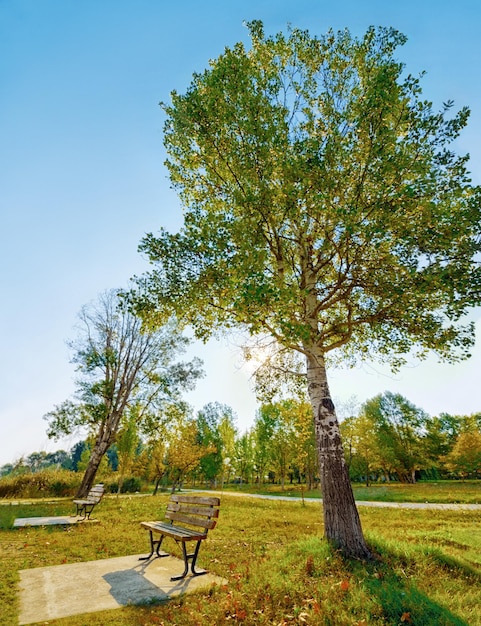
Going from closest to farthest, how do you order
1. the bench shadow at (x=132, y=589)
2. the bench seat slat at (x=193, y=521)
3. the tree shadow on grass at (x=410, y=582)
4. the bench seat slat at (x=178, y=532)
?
the tree shadow on grass at (x=410, y=582) < the bench shadow at (x=132, y=589) < the bench seat slat at (x=178, y=532) < the bench seat slat at (x=193, y=521)

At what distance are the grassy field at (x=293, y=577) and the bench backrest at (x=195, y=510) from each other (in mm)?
853

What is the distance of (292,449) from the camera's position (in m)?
36.4

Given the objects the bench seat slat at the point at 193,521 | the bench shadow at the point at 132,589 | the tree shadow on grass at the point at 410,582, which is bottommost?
the bench shadow at the point at 132,589

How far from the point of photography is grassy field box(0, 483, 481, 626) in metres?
4.01

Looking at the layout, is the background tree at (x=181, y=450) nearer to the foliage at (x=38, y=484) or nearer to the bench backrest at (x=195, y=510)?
the foliage at (x=38, y=484)

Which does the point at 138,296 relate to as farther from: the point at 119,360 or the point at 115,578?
the point at 119,360

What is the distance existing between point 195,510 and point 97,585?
187 centimetres

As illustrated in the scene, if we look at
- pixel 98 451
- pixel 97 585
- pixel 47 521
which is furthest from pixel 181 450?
pixel 97 585

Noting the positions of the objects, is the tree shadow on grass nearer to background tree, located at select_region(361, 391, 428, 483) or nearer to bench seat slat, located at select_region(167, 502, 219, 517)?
bench seat slat, located at select_region(167, 502, 219, 517)

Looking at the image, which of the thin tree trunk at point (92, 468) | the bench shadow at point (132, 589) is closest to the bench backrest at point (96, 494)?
the thin tree trunk at point (92, 468)

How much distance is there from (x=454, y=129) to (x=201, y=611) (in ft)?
33.7

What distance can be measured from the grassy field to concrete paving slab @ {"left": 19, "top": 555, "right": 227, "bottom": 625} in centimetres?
22

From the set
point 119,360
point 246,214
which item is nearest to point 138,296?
point 246,214

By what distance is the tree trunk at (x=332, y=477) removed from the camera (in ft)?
21.6
